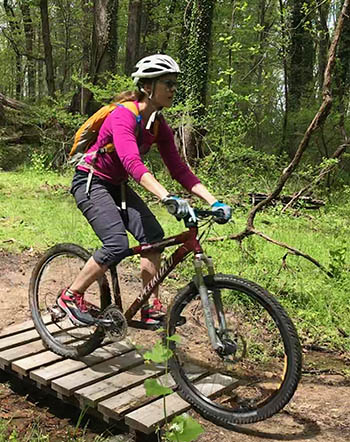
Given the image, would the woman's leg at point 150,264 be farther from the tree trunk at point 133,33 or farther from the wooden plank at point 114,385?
the tree trunk at point 133,33

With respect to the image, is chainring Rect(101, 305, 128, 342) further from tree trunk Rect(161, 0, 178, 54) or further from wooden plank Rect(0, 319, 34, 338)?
tree trunk Rect(161, 0, 178, 54)

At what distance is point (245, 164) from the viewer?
1073 centimetres

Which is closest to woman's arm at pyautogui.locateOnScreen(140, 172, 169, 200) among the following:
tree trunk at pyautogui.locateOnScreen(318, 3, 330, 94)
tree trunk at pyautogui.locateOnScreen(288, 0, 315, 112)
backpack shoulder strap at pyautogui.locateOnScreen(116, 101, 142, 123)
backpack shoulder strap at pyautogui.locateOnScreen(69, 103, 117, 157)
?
backpack shoulder strap at pyautogui.locateOnScreen(116, 101, 142, 123)

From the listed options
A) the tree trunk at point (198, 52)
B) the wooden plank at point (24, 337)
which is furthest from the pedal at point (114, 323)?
the tree trunk at point (198, 52)

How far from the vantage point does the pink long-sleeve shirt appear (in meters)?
3.12

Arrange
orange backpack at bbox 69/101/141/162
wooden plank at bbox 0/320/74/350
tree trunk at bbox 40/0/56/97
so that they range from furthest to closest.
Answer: tree trunk at bbox 40/0/56/97 < wooden plank at bbox 0/320/74/350 < orange backpack at bbox 69/101/141/162

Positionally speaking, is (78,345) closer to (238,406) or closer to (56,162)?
(238,406)

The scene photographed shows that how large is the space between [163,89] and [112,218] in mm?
945

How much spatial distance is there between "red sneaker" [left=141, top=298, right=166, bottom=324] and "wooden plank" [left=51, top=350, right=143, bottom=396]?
44 centimetres

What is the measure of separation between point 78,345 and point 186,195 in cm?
683

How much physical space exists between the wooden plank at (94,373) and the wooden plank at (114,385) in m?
0.05

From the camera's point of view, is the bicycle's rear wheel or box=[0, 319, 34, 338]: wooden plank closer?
the bicycle's rear wheel

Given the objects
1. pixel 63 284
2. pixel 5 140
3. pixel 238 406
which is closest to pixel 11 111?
pixel 5 140

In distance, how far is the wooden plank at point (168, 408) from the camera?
2.89 meters
